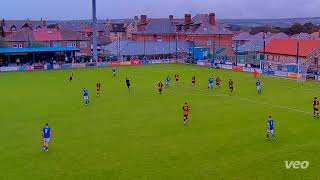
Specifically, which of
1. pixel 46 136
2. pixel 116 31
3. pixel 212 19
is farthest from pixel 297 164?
pixel 116 31

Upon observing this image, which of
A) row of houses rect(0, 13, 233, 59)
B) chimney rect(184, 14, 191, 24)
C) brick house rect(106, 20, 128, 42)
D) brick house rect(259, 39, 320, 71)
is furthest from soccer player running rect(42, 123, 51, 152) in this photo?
brick house rect(106, 20, 128, 42)

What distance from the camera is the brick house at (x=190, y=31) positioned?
99.6 m

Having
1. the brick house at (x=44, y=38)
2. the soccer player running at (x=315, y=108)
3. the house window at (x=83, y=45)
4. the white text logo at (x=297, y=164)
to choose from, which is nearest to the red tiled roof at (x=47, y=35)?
the brick house at (x=44, y=38)

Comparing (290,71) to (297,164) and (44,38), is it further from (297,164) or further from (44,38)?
(44,38)

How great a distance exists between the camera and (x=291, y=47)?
7256cm

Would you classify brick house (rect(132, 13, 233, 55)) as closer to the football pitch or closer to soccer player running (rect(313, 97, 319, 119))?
the football pitch

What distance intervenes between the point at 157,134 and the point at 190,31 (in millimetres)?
78276

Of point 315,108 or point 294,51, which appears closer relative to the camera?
point 315,108

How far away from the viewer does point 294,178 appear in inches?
717

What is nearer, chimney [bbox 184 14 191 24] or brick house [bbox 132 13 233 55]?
brick house [bbox 132 13 233 55]

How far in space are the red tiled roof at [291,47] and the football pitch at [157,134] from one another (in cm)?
2337

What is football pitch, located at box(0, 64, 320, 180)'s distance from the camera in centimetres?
1947

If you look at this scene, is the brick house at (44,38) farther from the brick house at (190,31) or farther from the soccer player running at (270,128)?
the soccer player running at (270,128)

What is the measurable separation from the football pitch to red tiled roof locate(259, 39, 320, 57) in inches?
920
